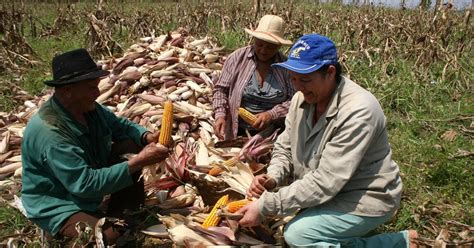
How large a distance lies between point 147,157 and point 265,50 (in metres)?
1.78

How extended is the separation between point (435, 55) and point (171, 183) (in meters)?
5.40

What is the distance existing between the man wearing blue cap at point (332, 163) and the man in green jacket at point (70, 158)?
0.93 meters

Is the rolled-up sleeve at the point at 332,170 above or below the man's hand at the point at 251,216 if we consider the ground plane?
above

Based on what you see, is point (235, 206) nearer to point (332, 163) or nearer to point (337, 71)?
point (332, 163)

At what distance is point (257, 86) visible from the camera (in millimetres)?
4176

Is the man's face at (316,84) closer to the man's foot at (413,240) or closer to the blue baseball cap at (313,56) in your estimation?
the blue baseball cap at (313,56)

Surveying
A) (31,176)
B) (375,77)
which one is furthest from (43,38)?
(31,176)

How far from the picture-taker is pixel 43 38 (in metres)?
11.0

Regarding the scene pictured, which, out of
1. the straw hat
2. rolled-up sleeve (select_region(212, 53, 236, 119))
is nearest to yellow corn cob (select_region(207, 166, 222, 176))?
rolled-up sleeve (select_region(212, 53, 236, 119))

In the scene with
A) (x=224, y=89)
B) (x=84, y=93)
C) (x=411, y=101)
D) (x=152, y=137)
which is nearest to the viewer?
(x=84, y=93)

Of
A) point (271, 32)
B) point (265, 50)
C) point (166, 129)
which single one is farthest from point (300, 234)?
point (271, 32)

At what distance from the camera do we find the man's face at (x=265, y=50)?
398 centimetres

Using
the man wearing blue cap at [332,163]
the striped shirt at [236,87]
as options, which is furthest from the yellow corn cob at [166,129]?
the striped shirt at [236,87]

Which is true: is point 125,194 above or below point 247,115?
below
